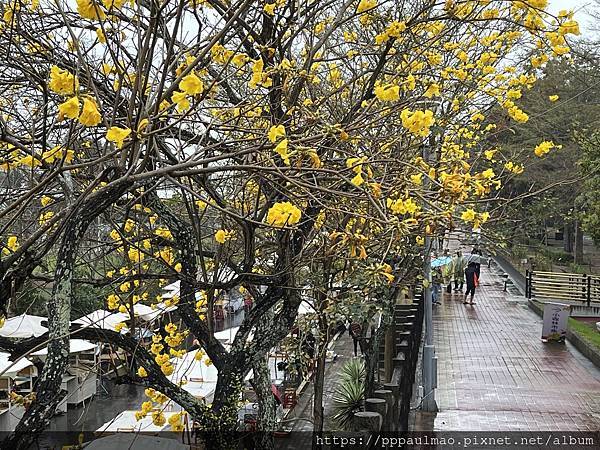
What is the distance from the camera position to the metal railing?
21.4 metres

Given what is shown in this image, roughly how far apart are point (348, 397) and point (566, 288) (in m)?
13.5

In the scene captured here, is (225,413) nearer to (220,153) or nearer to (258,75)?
(220,153)

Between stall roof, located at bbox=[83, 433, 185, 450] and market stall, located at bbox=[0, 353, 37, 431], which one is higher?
stall roof, located at bbox=[83, 433, 185, 450]

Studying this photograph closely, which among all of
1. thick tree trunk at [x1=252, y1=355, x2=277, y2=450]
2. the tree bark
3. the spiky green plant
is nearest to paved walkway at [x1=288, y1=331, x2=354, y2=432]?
the spiky green plant

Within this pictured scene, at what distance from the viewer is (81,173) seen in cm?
548

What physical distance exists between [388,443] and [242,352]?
1434mm

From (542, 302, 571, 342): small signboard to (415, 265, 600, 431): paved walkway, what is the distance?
8.9 inches

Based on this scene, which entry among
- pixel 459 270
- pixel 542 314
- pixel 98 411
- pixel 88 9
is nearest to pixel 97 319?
pixel 88 9

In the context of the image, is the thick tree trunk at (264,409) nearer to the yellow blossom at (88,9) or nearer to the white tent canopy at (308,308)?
the white tent canopy at (308,308)

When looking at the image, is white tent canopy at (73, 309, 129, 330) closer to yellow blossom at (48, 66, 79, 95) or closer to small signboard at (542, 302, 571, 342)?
yellow blossom at (48, 66, 79, 95)

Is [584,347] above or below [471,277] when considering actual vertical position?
below

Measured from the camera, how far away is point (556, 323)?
1591cm

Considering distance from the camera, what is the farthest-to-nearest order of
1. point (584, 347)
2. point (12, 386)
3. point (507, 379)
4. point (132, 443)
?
1. point (584, 347)
2. point (12, 386)
3. point (507, 379)
4. point (132, 443)

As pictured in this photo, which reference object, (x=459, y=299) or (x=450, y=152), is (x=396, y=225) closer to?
(x=450, y=152)
